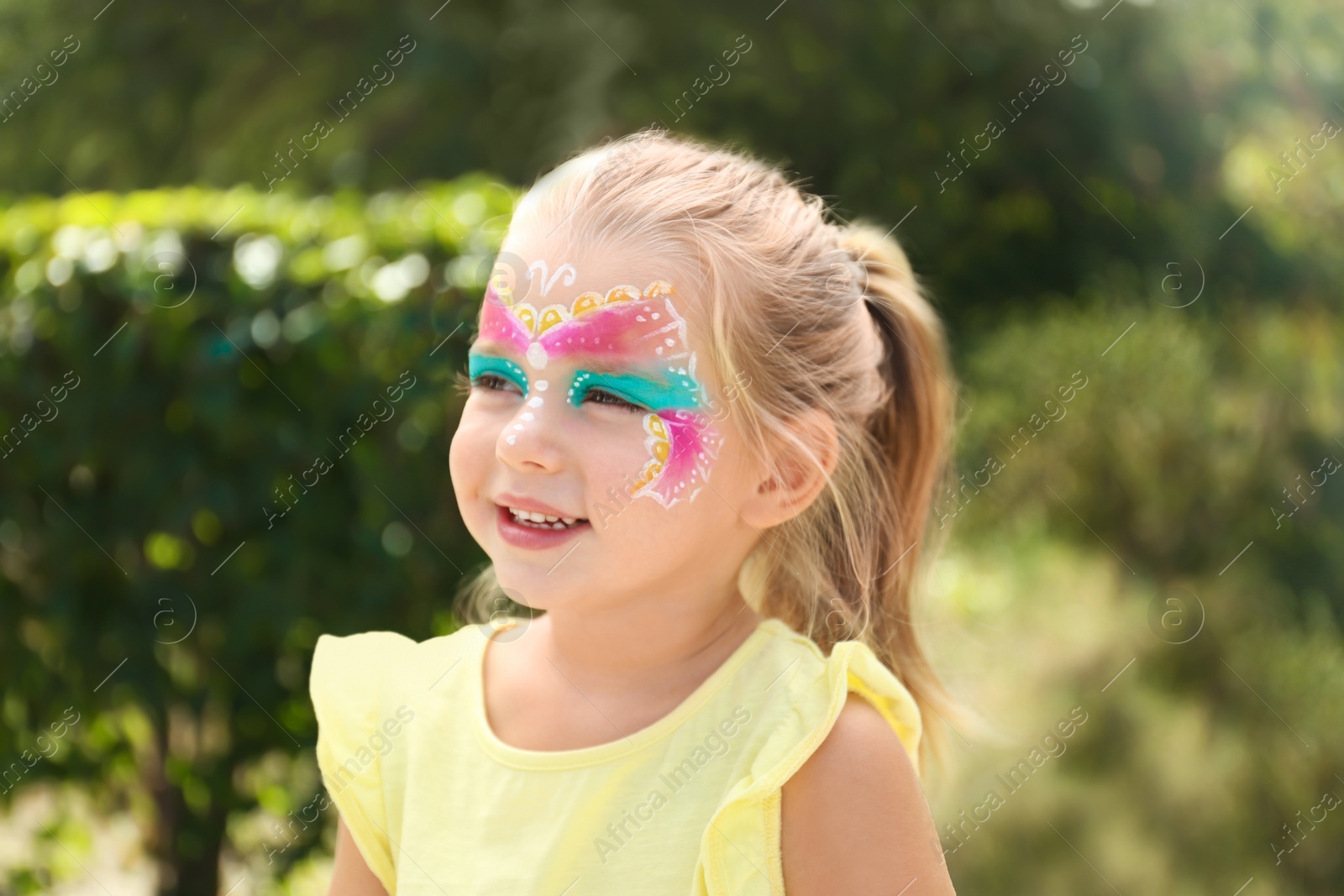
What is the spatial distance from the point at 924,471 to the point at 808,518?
219 mm

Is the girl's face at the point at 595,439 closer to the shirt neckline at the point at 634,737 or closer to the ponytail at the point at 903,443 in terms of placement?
the shirt neckline at the point at 634,737

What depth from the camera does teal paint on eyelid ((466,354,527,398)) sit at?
1.43 meters

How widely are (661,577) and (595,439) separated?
0.63ft

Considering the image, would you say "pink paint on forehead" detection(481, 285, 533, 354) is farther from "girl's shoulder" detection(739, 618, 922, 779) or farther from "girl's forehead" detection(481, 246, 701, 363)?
"girl's shoulder" detection(739, 618, 922, 779)

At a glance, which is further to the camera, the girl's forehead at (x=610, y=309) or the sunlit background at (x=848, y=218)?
the sunlit background at (x=848, y=218)

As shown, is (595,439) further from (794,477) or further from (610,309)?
(794,477)

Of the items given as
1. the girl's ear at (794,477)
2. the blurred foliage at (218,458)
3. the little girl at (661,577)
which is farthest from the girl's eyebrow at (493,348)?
the blurred foliage at (218,458)

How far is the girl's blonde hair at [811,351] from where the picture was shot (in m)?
1.45

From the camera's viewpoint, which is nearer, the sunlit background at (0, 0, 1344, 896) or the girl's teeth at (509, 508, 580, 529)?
the girl's teeth at (509, 508, 580, 529)

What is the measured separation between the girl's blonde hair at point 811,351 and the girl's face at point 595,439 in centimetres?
5

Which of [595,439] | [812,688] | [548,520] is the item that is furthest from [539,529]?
[812,688]

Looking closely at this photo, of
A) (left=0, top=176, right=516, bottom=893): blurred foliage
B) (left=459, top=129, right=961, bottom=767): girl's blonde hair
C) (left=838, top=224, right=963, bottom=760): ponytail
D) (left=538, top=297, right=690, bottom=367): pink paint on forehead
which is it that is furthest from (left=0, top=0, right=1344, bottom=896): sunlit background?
(left=538, top=297, right=690, bottom=367): pink paint on forehead

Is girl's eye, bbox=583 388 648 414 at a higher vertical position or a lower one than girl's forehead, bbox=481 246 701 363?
lower

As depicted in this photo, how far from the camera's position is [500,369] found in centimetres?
145
